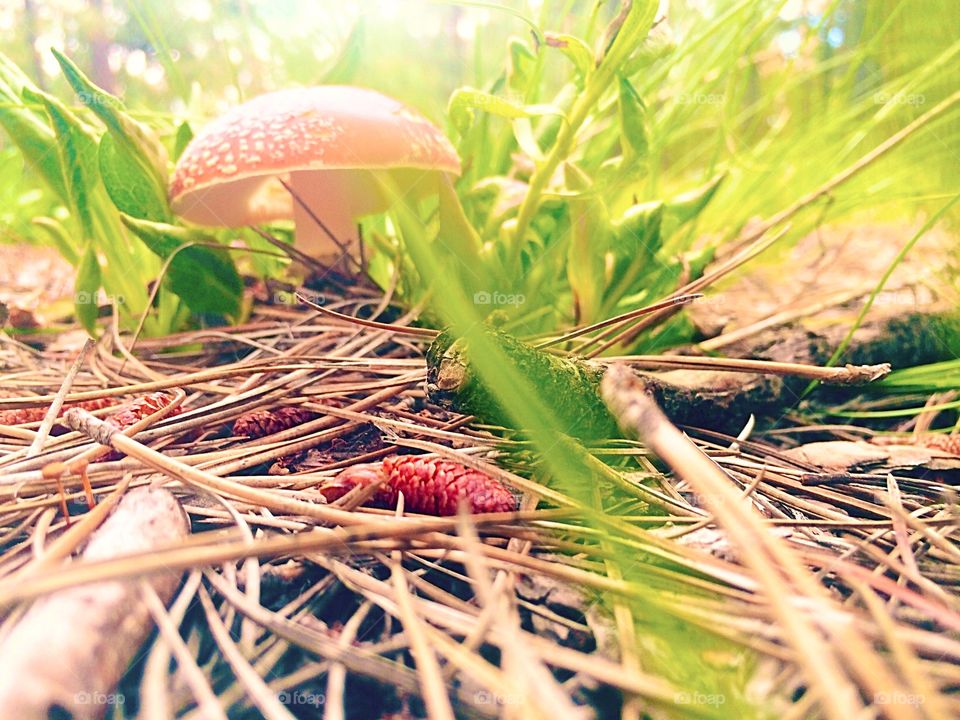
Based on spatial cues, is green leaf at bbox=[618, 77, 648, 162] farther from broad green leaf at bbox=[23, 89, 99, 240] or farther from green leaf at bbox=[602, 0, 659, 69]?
broad green leaf at bbox=[23, 89, 99, 240]

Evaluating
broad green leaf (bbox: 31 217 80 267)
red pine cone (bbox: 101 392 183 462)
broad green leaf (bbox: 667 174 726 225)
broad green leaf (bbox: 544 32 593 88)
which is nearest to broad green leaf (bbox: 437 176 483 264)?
broad green leaf (bbox: 544 32 593 88)

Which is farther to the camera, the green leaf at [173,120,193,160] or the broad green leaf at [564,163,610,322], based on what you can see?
the green leaf at [173,120,193,160]

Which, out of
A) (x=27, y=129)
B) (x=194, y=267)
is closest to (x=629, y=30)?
(x=194, y=267)

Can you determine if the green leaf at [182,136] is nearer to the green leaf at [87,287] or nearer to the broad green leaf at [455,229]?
the green leaf at [87,287]

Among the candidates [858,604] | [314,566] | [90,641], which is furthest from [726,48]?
[90,641]

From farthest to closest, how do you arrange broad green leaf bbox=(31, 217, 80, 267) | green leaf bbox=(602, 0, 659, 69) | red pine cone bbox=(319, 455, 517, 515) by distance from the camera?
broad green leaf bbox=(31, 217, 80, 267)
green leaf bbox=(602, 0, 659, 69)
red pine cone bbox=(319, 455, 517, 515)

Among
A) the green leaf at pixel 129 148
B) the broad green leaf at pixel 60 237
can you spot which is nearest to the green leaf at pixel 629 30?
the green leaf at pixel 129 148
